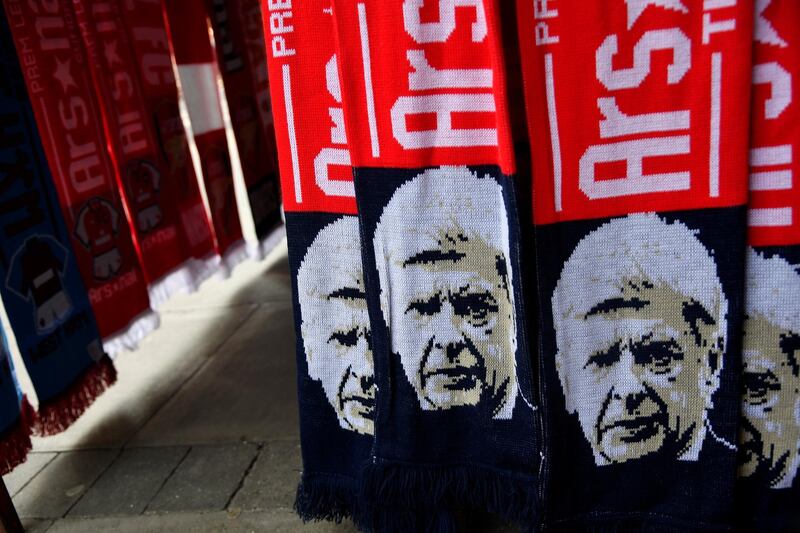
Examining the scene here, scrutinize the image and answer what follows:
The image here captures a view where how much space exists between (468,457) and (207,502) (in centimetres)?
83

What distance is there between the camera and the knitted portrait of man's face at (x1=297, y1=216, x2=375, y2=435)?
1383mm

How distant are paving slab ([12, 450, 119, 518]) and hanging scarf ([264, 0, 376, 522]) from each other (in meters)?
0.86

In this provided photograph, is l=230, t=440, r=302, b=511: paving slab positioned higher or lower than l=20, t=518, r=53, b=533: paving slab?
higher

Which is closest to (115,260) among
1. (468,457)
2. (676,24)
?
(468,457)

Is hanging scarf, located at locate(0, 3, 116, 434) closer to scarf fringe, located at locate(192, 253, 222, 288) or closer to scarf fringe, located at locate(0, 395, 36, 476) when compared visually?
scarf fringe, located at locate(0, 395, 36, 476)

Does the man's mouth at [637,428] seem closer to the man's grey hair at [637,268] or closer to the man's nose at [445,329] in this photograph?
the man's grey hair at [637,268]

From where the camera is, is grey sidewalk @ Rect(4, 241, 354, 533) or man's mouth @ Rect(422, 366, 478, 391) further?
grey sidewalk @ Rect(4, 241, 354, 533)

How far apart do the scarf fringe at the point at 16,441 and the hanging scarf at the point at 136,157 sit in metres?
0.60

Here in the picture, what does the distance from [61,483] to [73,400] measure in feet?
0.99

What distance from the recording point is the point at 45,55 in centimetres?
192

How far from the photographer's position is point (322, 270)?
54.9 inches

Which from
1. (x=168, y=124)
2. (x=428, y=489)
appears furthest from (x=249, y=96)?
(x=428, y=489)

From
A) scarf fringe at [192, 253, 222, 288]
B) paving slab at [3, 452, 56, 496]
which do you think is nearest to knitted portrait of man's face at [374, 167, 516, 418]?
scarf fringe at [192, 253, 222, 288]

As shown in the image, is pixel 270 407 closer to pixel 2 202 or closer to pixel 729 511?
pixel 2 202
